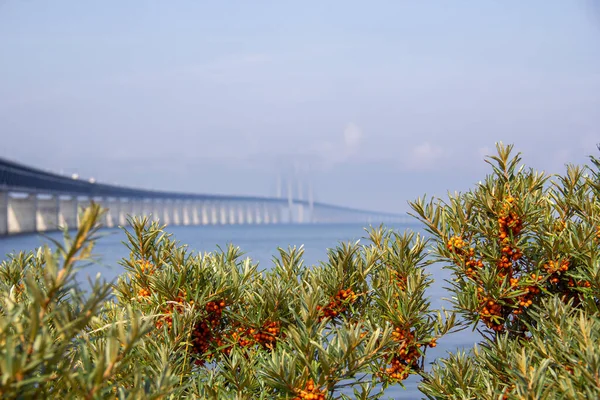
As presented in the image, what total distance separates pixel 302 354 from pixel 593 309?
2.30 m

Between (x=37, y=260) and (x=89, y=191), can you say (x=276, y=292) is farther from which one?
(x=89, y=191)

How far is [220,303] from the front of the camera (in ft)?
19.0

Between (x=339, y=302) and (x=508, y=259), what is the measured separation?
141 centimetres

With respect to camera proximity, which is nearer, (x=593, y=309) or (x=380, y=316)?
(x=593, y=309)

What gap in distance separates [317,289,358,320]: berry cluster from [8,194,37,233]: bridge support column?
103979 mm

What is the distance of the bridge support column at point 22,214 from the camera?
103 m

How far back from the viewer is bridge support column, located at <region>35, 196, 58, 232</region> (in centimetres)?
11100

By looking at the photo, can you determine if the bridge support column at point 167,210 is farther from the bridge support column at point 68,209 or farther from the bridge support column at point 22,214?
the bridge support column at point 22,214

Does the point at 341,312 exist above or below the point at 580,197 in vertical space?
below

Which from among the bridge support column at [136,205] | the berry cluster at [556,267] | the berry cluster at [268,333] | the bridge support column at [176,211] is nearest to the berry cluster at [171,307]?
the berry cluster at [268,333]

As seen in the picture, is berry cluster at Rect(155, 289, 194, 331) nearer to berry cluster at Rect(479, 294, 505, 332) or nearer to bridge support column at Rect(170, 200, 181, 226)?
berry cluster at Rect(479, 294, 505, 332)

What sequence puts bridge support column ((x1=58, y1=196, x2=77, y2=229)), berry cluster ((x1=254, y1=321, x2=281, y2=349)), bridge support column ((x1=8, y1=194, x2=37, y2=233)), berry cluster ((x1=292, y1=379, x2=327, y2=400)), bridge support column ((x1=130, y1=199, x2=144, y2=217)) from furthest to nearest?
bridge support column ((x1=130, y1=199, x2=144, y2=217)), bridge support column ((x1=58, y1=196, x2=77, y2=229)), bridge support column ((x1=8, y1=194, x2=37, y2=233)), berry cluster ((x1=254, y1=321, x2=281, y2=349)), berry cluster ((x1=292, y1=379, x2=327, y2=400))

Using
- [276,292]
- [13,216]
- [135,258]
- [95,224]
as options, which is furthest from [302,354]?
[13,216]

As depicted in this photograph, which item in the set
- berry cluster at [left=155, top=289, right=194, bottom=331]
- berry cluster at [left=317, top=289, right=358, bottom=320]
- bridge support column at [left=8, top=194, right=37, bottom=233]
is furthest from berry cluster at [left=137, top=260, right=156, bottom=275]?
bridge support column at [left=8, top=194, right=37, bottom=233]
